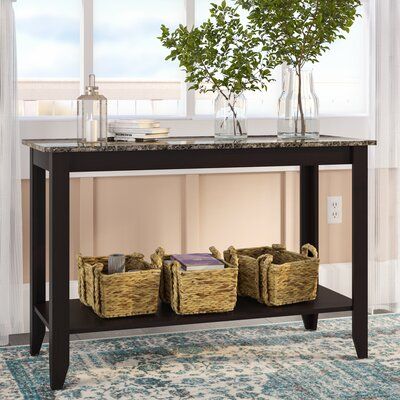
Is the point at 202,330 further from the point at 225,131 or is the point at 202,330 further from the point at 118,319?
the point at 225,131

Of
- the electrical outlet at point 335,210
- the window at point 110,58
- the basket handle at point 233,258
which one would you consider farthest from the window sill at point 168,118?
the basket handle at point 233,258

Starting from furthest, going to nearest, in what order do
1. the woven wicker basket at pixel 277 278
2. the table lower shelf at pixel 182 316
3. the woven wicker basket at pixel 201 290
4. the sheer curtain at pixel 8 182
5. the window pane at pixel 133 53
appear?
the window pane at pixel 133 53
the sheer curtain at pixel 8 182
the woven wicker basket at pixel 277 278
the woven wicker basket at pixel 201 290
the table lower shelf at pixel 182 316

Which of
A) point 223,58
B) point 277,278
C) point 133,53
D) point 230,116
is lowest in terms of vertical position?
point 277,278

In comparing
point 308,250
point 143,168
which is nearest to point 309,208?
point 308,250

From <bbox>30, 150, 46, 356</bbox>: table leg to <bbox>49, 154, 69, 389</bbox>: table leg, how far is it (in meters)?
0.36

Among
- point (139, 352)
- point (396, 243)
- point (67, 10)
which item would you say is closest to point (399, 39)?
point (396, 243)

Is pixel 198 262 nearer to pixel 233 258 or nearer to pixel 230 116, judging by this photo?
pixel 233 258

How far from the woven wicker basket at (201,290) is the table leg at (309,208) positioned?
520mm

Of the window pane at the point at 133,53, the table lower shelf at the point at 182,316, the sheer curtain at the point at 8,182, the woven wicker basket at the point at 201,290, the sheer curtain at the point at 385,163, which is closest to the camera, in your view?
the table lower shelf at the point at 182,316

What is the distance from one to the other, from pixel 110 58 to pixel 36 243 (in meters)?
0.93

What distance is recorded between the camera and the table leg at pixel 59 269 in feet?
9.22

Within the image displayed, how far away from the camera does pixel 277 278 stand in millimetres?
3201

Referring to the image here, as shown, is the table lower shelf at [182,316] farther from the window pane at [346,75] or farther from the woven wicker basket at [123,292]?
the window pane at [346,75]

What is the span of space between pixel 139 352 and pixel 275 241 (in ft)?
3.27
